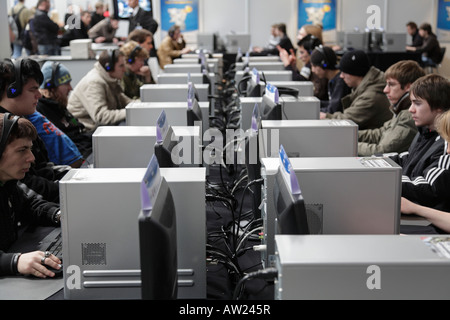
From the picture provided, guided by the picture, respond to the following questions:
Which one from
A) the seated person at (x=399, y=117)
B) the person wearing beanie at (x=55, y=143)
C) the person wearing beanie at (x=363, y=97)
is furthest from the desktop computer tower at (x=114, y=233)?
the person wearing beanie at (x=363, y=97)

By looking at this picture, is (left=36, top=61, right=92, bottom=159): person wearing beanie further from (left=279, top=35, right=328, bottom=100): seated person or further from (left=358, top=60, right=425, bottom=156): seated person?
(left=279, top=35, right=328, bottom=100): seated person

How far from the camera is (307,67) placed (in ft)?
17.7

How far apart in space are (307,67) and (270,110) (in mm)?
3133

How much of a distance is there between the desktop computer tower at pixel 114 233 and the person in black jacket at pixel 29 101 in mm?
998

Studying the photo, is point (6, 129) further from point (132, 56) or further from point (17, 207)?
point (132, 56)

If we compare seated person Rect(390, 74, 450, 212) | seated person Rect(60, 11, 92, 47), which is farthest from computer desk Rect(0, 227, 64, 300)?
seated person Rect(60, 11, 92, 47)

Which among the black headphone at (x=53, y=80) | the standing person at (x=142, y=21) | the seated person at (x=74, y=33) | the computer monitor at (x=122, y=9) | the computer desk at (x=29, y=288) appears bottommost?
the computer desk at (x=29, y=288)

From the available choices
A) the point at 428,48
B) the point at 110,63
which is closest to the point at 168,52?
the point at 110,63

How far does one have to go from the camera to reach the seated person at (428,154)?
2.17 m

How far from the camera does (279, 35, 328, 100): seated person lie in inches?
195

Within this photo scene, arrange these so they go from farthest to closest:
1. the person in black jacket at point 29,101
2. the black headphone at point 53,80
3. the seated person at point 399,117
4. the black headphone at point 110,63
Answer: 1. the black headphone at point 110,63
2. the black headphone at point 53,80
3. the seated person at point 399,117
4. the person in black jacket at point 29,101

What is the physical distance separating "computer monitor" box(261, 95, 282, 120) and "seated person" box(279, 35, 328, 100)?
8.10 ft

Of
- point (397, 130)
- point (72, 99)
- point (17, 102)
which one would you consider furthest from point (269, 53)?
point (17, 102)

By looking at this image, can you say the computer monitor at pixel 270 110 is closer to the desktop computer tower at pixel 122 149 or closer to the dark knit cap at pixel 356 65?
the desktop computer tower at pixel 122 149
